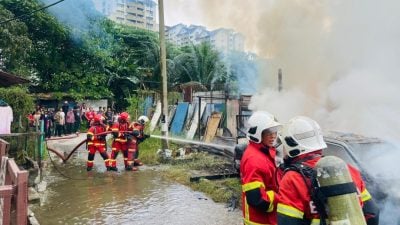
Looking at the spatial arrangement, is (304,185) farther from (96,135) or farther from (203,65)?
(203,65)

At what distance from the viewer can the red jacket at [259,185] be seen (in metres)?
2.73

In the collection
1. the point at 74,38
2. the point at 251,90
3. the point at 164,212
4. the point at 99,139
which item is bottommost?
the point at 164,212

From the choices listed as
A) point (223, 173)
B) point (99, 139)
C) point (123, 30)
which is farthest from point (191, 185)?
point (123, 30)

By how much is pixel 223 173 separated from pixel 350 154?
4437mm

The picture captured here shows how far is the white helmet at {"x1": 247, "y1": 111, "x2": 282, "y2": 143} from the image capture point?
2.98m

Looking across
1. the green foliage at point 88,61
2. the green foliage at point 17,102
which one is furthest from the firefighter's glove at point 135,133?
the green foliage at point 88,61

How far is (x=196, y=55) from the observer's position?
26.0 meters

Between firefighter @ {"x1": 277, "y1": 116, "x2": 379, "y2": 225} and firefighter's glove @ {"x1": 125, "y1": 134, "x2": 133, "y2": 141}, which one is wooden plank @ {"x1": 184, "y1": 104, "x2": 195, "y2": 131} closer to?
firefighter's glove @ {"x1": 125, "y1": 134, "x2": 133, "y2": 141}

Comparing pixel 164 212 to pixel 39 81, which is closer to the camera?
pixel 164 212

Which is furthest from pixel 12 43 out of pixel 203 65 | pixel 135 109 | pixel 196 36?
pixel 196 36

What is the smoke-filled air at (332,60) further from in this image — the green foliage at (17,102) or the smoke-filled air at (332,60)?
the green foliage at (17,102)

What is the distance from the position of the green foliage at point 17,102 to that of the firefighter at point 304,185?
915 centimetres

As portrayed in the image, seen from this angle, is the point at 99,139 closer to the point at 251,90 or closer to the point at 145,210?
the point at 145,210

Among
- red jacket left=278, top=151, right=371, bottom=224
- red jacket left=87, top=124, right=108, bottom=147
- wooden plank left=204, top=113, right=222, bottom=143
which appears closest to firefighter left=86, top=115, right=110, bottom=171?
red jacket left=87, top=124, right=108, bottom=147
